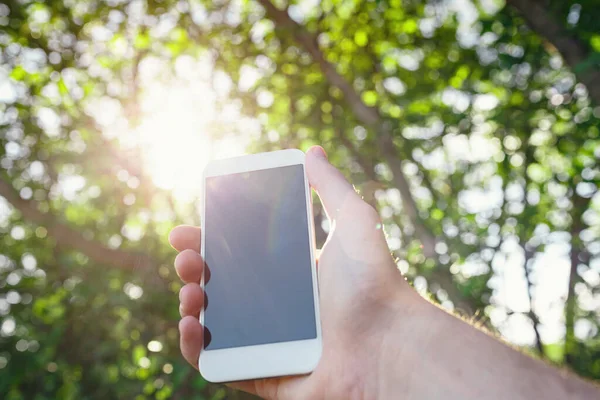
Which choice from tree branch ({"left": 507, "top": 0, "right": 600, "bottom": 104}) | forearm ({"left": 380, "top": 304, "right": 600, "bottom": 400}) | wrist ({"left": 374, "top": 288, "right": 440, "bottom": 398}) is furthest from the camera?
tree branch ({"left": 507, "top": 0, "right": 600, "bottom": 104})

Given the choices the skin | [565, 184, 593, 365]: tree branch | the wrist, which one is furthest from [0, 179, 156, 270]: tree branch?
[565, 184, 593, 365]: tree branch

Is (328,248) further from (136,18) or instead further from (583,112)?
(136,18)

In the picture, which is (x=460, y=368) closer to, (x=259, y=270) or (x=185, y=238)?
(x=259, y=270)

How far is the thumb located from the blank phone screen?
95mm

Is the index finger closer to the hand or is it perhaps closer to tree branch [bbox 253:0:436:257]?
the hand

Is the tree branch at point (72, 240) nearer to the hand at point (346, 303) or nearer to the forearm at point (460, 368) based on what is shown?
the hand at point (346, 303)

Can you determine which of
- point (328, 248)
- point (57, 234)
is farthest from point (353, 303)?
point (57, 234)

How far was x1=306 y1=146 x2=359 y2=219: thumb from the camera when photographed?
1770mm

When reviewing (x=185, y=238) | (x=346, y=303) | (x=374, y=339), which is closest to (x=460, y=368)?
(x=374, y=339)

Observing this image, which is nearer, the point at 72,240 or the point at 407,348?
the point at 407,348

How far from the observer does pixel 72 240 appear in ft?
10.6

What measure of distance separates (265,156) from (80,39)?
8.60ft

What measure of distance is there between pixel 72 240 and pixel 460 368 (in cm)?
279

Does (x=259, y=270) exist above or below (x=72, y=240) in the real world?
above
